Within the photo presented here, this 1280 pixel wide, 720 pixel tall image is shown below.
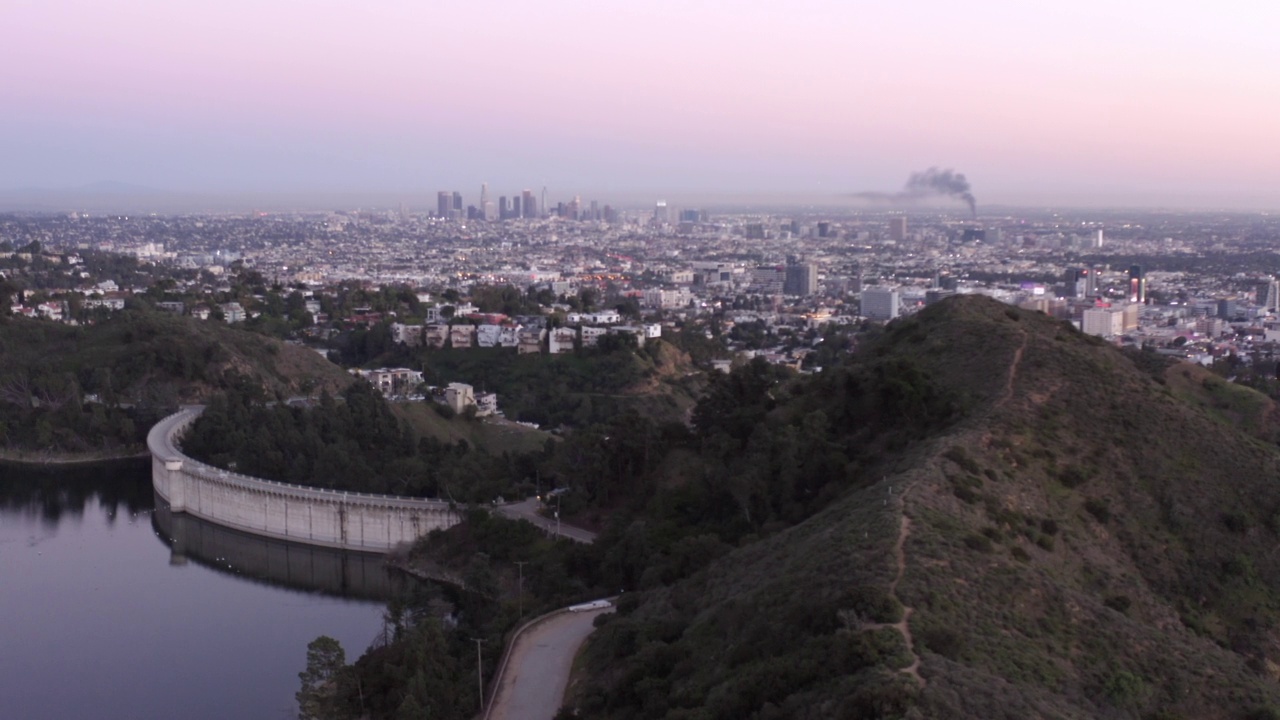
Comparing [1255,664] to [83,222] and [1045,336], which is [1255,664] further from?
[83,222]

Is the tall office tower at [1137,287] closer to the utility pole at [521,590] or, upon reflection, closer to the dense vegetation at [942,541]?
the dense vegetation at [942,541]

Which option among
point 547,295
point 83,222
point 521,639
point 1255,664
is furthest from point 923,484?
point 83,222

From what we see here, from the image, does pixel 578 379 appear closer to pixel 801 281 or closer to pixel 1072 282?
pixel 1072 282

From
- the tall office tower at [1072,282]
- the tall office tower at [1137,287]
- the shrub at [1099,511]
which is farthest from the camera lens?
the tall office tower at [1072,282]

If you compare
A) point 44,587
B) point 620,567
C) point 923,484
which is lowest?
point 44,587

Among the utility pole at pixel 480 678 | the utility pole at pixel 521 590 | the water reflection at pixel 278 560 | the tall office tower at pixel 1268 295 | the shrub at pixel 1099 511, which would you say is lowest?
the water reflection at pixel 278 560

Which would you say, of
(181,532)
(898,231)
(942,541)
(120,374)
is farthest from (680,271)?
(942,541)

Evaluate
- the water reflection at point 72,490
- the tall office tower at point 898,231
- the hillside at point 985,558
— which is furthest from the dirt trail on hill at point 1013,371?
the tall office tower at point 898,231
